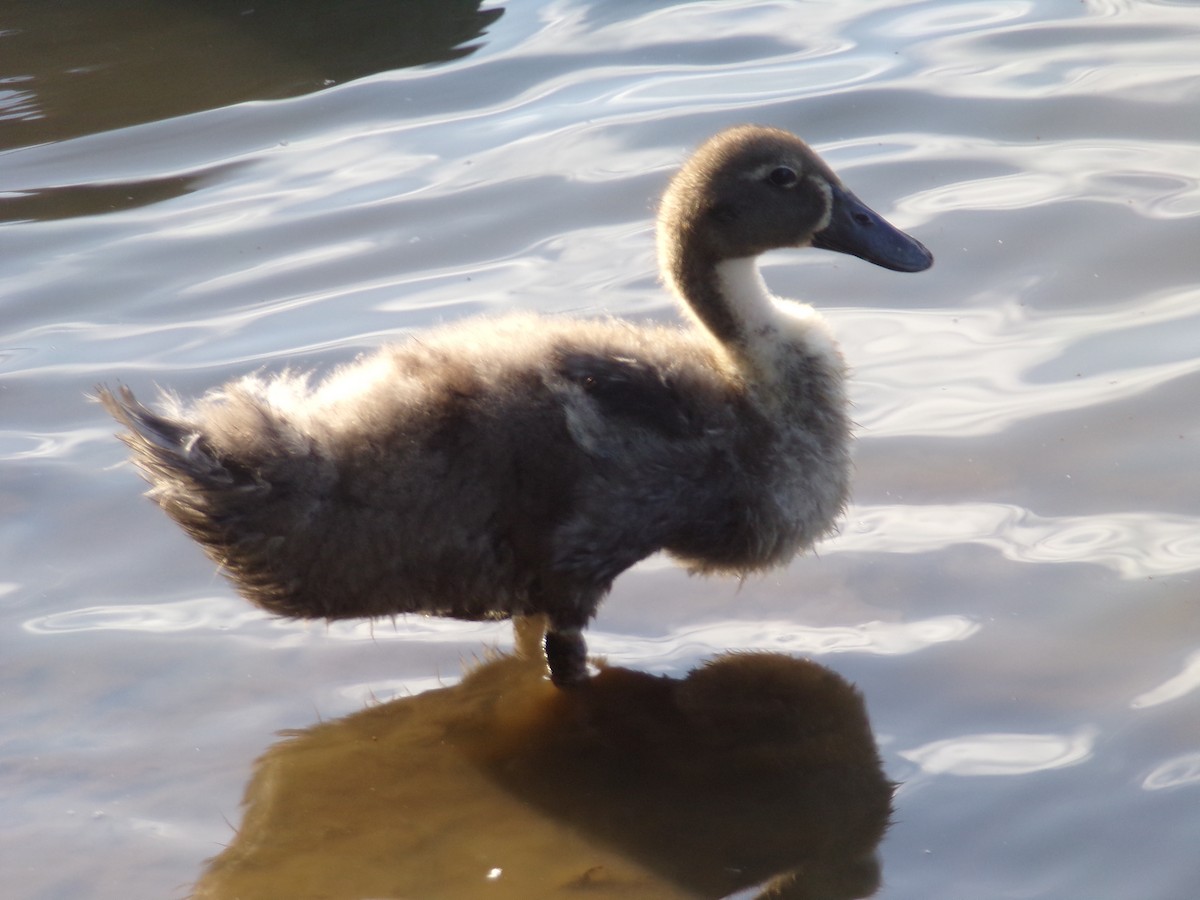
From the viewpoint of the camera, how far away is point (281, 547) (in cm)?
372

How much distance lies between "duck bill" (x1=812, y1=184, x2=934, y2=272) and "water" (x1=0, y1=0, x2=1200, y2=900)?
2.17ft

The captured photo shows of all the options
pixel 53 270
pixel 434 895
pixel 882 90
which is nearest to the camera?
pixel 434 895

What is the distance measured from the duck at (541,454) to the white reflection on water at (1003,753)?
28.3 inches

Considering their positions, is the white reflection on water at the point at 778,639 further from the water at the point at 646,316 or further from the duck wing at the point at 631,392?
the duck wing at the point at 631,392

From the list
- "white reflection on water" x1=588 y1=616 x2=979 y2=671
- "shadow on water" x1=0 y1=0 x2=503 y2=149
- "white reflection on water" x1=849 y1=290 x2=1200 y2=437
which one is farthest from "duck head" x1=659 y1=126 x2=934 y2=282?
"shadow on water" x1=0 y1=0 x2=503 y2=149

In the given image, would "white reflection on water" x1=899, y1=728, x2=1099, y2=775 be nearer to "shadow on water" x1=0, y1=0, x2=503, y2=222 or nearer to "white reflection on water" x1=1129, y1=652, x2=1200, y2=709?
"white reflection on water" x1=1129, y1=652, x2=1200, y2=709

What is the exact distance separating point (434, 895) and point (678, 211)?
205 centimetres

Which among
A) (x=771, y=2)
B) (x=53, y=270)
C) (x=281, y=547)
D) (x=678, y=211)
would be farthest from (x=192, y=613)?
(x=771, y=2)

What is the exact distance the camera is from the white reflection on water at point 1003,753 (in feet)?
11.9

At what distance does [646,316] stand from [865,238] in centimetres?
124

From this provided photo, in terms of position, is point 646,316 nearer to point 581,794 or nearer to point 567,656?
point 567,656

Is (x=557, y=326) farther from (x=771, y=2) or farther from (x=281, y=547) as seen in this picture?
(x=771, y=2)

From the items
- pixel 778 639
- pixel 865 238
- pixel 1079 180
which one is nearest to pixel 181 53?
pixel 1079 180

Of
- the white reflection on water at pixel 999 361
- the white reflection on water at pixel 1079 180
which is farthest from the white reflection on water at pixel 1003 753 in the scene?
the white reflection on water at pixel 1079 180
